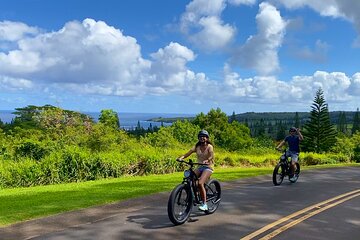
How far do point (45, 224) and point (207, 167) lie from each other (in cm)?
364

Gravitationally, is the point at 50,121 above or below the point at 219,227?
above

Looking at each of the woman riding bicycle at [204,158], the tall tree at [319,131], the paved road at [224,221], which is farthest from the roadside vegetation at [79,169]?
the tall tree at [319,131]

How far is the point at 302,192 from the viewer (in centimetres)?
1388

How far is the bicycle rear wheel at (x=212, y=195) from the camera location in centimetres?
984

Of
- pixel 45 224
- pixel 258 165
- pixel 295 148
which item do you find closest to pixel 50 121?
pixel 258 165

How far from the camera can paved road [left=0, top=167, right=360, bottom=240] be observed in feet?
25.9

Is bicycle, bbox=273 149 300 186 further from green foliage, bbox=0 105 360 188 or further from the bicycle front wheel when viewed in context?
green foliage, bbox=0 105 360 188

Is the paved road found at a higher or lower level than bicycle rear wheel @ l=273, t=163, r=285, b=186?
lower

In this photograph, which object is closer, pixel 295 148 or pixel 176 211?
pixel 176 211

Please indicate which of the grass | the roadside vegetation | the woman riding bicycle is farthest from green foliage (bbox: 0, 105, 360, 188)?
the woman riding bicycle

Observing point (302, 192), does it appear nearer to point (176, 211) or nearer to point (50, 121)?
point (176, 211)

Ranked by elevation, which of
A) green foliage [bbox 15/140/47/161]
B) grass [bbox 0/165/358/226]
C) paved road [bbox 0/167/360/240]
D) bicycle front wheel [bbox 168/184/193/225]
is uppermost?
green foliage [bbox 15/140/47/161]

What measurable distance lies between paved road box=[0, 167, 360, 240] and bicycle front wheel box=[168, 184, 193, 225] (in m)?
0.23

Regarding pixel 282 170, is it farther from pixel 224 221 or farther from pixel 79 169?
pixel 79 169
